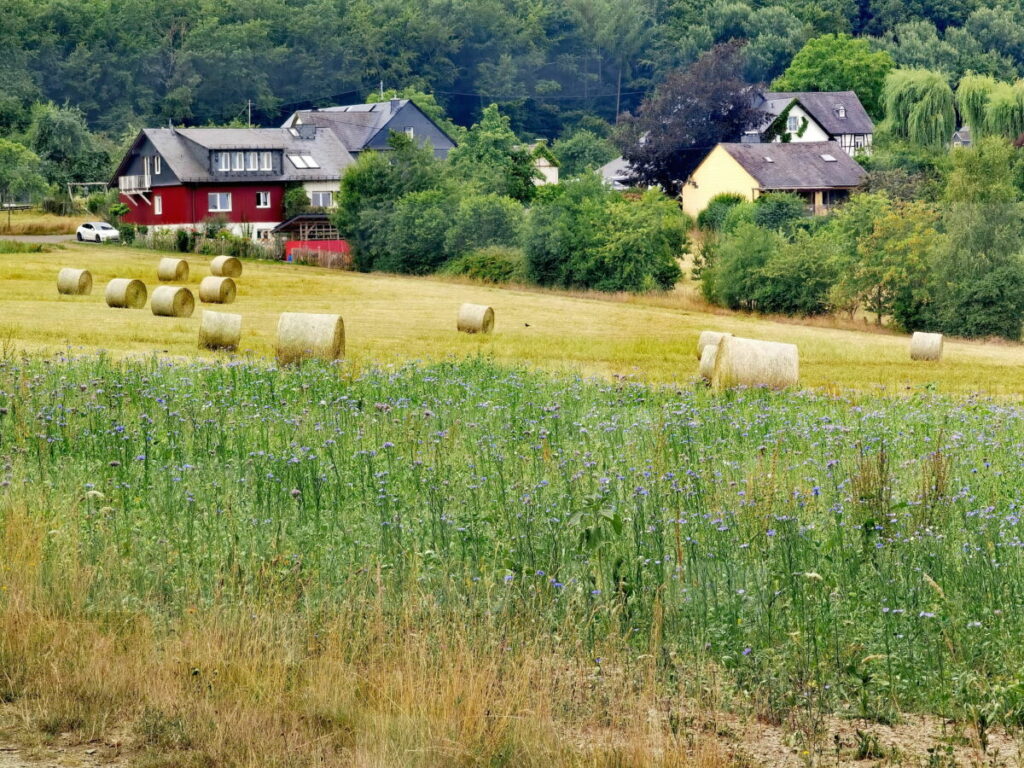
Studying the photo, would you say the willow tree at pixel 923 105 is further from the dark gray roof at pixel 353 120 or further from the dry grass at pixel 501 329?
the dry grass at pixel 501 329

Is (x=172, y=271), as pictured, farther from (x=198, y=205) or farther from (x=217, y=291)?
(x=198, y=205)

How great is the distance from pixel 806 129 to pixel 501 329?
86504 mm

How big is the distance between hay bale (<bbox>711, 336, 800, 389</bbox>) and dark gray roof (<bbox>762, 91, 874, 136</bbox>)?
100487mm

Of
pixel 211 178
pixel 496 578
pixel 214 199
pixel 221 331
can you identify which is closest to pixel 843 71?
pixel 214 199

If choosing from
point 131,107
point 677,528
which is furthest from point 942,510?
point 131,107

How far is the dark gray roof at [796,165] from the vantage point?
9594cm

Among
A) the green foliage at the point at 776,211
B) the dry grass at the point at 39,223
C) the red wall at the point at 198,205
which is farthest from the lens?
the red wall at the point at 198,205

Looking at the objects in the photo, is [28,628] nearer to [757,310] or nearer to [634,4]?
[757,310]

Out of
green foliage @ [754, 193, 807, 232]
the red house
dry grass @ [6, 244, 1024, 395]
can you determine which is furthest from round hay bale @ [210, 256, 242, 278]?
green foliage @ [754, 193, 807, 232]

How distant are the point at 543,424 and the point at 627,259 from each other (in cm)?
4411

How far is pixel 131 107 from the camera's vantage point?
140000 mm

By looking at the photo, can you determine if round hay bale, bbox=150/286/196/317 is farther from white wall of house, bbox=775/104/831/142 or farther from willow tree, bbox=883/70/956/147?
white wall of house, bbox=775/104/831/142

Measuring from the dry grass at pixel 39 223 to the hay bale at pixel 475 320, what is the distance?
56.1 m

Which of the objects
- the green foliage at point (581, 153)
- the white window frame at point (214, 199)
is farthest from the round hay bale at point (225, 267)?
the green foliage at point (581, 153)
